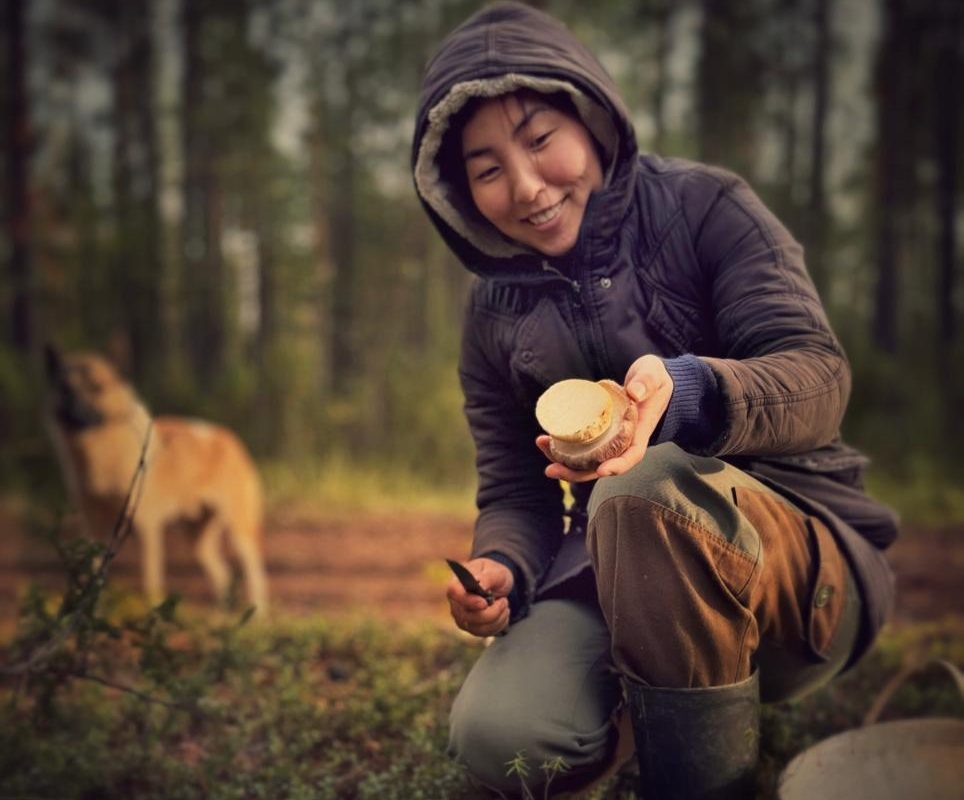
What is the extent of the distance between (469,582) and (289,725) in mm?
958

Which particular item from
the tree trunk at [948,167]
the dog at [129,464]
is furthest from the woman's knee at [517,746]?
the tree trunk at [948,167]

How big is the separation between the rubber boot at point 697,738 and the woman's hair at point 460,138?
3.60ft

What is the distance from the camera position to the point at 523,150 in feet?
5.92

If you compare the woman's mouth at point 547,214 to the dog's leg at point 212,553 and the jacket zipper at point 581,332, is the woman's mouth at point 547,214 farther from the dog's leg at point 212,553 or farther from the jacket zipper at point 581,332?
the dog's leg at point 212,553

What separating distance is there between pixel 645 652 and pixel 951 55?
1124 cm

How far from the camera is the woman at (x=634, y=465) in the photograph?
153 centimetres

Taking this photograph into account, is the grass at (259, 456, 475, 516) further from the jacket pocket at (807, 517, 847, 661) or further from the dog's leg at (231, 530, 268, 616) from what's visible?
the jacket pocket at (807, 517, 847, 661)

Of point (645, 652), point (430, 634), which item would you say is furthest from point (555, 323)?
point (430, 634)

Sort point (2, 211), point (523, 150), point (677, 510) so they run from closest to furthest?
1. point (677, 510)
2. point (523, 150)
3. point (2, 211)

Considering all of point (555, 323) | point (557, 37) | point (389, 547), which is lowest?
point (389, 547)

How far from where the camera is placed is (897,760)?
5.89 ft

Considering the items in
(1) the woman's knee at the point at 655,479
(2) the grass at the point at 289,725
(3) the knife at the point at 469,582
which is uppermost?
(1) the woman's knee at the point at 655,479

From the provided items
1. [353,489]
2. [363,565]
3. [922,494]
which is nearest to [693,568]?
[363,565]

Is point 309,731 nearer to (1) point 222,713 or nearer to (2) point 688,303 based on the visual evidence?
(1) point 222,713
